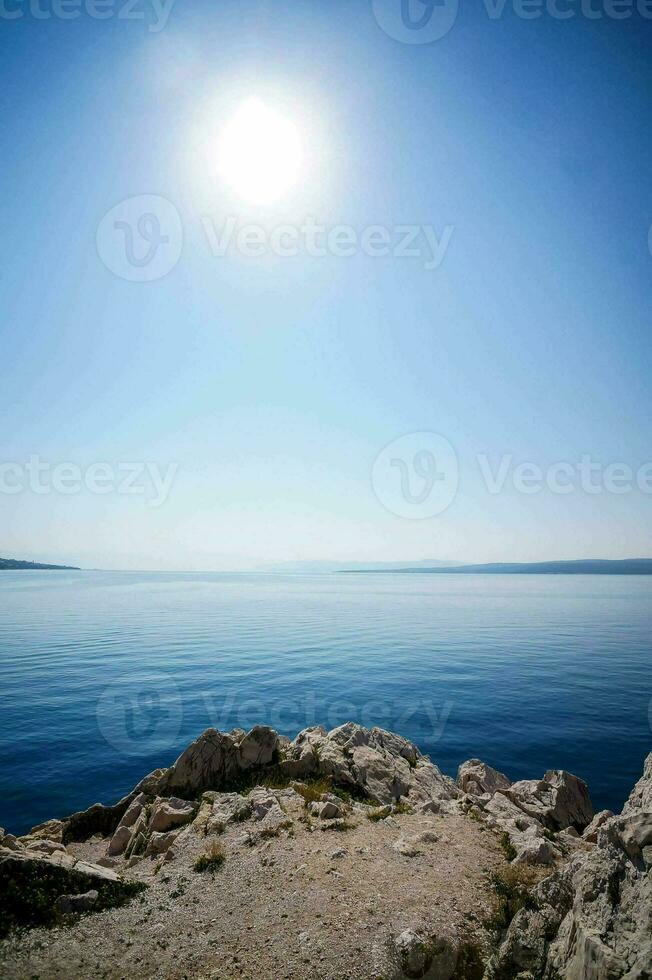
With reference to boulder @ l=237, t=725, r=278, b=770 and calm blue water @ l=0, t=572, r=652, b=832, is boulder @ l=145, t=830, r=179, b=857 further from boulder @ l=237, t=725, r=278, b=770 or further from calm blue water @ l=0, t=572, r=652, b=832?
calm blue water @ l=0, t=572, r=652, b=832

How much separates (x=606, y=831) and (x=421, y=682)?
32.2 metres

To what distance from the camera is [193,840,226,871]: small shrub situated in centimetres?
1183

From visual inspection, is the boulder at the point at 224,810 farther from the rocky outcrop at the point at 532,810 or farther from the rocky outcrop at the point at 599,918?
the rocky outcrop at the point at 599,918

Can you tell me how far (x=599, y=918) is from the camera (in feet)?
22.9

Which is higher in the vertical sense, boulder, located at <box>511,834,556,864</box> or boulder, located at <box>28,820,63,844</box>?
boulder, located at <box>511,834,556,864</box>

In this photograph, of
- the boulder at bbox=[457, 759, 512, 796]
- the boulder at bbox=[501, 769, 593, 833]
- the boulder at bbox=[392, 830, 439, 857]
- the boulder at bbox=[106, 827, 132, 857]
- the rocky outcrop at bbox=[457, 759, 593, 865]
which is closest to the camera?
the boulder at bbox=[392, 830, 439, 857]

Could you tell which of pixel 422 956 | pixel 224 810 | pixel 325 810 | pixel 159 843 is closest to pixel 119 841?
pixel 159 843

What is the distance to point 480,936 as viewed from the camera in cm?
898

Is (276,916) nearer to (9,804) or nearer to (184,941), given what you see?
(184,941)

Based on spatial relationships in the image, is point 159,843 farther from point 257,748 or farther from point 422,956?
point 422,956

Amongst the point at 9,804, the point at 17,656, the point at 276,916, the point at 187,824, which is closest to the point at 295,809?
the point at 187,824

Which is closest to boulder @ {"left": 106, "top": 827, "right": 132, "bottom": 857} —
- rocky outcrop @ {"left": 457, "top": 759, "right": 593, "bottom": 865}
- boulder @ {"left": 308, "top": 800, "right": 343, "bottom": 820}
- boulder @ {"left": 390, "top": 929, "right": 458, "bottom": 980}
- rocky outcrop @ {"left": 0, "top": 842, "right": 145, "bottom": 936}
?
rocky outcrop @ {"left": 0, "top": 842, "right": 145, "bottom": 936}

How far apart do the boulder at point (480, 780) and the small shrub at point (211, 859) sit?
466 inches

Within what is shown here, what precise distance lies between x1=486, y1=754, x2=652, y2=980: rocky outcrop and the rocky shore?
0.03 metres
